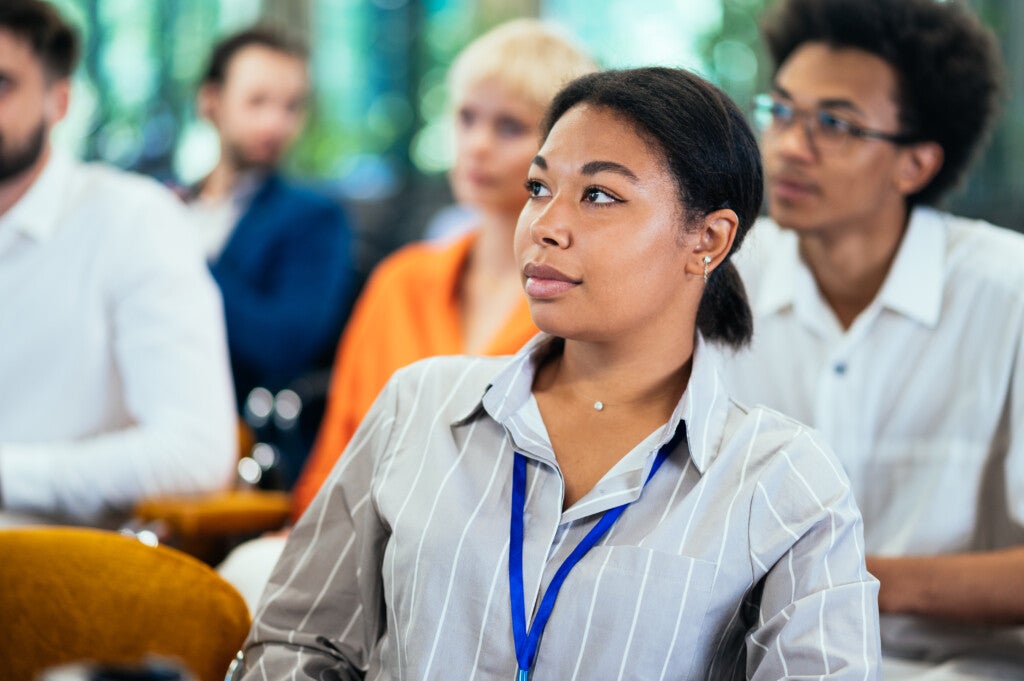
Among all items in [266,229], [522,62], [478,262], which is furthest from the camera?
[266,229]

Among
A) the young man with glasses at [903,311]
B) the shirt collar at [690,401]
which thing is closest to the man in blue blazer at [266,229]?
the young man with glasses at [903,311]

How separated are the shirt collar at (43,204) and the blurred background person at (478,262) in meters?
0.76

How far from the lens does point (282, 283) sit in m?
4.05

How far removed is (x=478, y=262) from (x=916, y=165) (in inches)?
43.0

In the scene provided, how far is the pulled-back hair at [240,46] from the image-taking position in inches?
175

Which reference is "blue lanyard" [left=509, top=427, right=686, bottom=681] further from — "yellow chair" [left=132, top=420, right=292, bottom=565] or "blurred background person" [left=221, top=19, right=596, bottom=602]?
"blurred background person" [left=221, top=19, right=596, bottom=602]

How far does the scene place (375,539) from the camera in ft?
5.26

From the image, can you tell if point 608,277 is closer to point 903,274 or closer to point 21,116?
point 903,274

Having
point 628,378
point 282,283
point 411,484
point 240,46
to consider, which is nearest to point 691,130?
point 628,378

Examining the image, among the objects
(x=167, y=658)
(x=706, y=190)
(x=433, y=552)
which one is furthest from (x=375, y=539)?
(x=706, y=190)

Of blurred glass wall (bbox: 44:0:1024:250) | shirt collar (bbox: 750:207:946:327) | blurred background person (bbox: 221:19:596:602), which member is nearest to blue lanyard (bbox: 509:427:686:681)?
shirt collar (bbox: 750:207:946:327)

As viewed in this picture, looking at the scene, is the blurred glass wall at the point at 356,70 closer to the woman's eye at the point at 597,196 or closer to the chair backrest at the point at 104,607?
the woman's eye at the point at 597,196

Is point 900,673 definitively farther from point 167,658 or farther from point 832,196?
point 167,658

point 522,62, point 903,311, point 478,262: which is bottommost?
point 478,262
